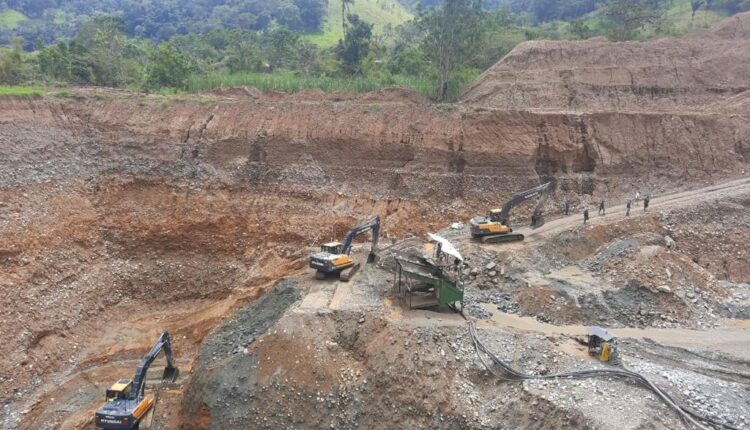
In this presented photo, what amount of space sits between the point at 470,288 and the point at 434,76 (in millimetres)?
26272

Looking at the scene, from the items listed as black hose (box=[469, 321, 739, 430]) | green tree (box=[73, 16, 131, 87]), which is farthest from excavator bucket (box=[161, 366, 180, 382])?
green tree (box=[73, 16, 131, 87])

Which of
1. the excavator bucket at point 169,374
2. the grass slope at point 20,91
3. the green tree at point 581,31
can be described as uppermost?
the green tree at point 581,31

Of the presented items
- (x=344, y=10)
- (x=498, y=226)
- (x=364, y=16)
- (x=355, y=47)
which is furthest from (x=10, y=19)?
(x=498, y=226)

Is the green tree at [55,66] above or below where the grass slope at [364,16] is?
below

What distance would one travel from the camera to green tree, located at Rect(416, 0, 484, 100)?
35656 mm

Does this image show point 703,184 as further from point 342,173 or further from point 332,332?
point 332,332

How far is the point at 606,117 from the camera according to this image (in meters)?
30.6

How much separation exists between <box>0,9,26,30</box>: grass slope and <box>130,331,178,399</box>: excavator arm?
100224 millimetres

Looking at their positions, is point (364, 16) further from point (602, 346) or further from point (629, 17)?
point (602, 346)

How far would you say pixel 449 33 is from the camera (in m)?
36.1

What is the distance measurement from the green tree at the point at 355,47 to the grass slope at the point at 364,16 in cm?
2820

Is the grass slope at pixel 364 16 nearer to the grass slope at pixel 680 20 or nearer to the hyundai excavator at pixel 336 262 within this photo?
the grass slope at pixel 680 20

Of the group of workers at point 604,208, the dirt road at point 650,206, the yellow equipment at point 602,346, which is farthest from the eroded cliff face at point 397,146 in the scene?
the yellow equipment at point 602,346

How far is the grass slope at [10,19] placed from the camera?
90688 millimetres
